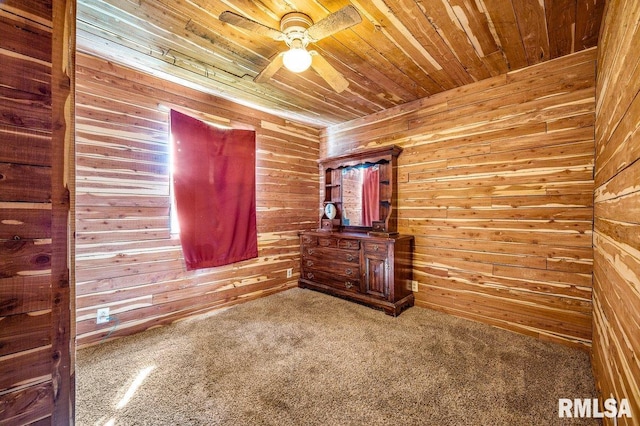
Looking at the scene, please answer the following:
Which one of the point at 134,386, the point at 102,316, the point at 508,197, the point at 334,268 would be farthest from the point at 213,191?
the point at 508,197

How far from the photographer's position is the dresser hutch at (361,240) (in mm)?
3004

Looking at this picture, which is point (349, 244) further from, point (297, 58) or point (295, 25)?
point (295, 25)

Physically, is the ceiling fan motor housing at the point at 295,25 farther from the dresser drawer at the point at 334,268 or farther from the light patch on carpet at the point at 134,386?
the light patch on carpet at the point at 134,386

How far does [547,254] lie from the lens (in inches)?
92.8

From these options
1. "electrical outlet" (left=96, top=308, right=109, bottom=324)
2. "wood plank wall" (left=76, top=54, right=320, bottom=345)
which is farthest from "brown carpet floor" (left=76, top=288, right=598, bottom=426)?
"wood plank wall" (left=76, top=54, right=320, bottom=345)

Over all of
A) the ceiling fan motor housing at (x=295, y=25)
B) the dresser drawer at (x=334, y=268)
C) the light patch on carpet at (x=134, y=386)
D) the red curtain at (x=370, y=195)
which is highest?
the ceiling fan motor housing at (x=295, y=25)

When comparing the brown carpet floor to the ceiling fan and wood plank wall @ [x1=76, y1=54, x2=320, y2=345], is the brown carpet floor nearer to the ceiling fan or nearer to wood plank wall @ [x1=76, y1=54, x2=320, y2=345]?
wood plank wall @ [x1=76, y1=54, x2=320, y2=345]

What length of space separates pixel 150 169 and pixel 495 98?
3.51 metres

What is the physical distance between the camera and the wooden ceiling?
1751 millimetres

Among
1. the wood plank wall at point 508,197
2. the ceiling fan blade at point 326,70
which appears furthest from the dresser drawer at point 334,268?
the ceiling fan blade at point 326,70

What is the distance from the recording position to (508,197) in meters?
2.55

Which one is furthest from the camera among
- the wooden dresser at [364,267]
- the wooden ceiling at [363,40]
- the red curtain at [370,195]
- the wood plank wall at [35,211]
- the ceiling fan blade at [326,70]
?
the red curtain at [370,195]

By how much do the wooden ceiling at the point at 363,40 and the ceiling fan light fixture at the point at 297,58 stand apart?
250 mm

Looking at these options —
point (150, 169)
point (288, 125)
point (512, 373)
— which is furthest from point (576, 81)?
point (150, 169)
